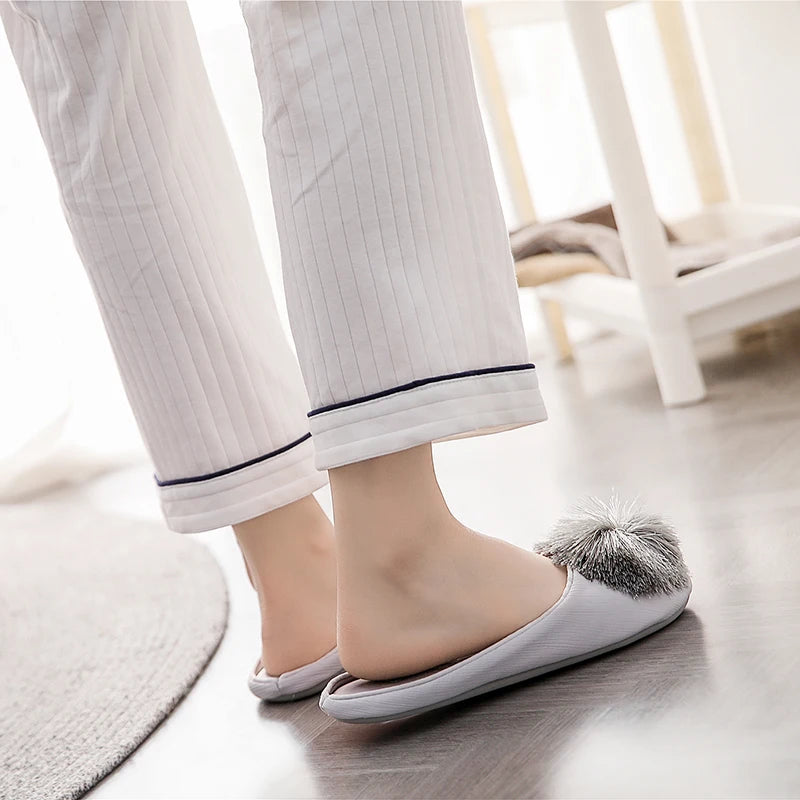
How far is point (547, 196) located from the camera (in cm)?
219

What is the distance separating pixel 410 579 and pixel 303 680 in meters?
0.15

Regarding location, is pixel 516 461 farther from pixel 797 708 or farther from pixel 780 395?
pixel 797 708

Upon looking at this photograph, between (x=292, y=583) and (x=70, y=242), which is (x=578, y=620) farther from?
(x=70, y=242)

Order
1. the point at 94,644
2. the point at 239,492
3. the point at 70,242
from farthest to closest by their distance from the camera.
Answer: the point at 70,242, the point at 94,644, the point at 239,492

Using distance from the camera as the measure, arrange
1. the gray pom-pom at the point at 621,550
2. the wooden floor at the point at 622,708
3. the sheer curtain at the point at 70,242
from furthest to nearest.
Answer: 1. the sheer curtain at the point at 70,242
2. the gray pom-pom at the point at 621,550
3. the wooden floor at the point at 622,708

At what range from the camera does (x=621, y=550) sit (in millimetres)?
653

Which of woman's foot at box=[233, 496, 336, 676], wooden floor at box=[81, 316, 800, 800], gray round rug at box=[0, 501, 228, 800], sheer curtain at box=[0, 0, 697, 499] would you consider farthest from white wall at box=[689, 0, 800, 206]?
woman's foot at box=[233, 496, 336, 676]

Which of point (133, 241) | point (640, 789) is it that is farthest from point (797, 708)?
point (133, 241)

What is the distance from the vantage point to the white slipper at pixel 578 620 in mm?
601

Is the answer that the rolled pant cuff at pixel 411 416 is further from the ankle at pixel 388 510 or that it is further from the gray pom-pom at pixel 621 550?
the gray pom-pom at pixel 621 550

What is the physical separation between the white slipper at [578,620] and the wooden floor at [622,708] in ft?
0.04

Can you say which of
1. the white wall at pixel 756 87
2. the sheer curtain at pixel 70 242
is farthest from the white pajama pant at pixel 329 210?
the sheer curtain at pixel 70 242

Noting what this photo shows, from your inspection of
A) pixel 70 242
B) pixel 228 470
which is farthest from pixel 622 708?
pixel 70 242

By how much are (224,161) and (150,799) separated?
0.41 meters
